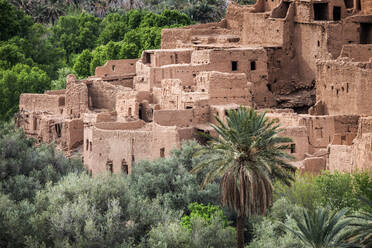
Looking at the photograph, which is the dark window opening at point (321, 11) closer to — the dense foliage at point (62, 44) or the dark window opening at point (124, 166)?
the dark window opening at point (124, 166)

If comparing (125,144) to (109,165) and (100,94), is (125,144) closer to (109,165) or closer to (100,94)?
(109,165)

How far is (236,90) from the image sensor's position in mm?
55344

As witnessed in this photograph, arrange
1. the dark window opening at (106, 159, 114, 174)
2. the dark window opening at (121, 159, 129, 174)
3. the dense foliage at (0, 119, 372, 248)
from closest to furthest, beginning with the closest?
the dense foliage at (0, 119, 372, 248), the dark window opening at (121, 159, 129, 174), the dark window opening at (106, 159, 114, 174)

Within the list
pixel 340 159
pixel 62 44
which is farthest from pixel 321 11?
pixel 62 44

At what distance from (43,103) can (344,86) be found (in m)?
17.4

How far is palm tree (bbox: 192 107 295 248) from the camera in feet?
138

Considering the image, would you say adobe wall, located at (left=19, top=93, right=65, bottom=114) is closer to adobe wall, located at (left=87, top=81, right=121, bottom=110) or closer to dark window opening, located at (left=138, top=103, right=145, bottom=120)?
adobe wall, located at (left=87, top=81, right=121, bottom=110)

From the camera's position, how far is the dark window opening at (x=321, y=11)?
62963 mm

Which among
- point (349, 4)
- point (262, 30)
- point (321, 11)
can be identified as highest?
point (349, 4)

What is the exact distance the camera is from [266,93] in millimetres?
62625

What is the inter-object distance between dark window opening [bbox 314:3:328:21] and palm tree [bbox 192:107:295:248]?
21092 millimetres

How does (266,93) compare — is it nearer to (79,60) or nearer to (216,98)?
(216,98)

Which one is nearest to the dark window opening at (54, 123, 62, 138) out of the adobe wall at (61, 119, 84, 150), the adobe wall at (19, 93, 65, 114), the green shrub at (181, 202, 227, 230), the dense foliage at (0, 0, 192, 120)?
the adobe wall at (61, 119, 84, 150)

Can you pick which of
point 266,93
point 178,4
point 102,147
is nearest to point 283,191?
point 102,147
